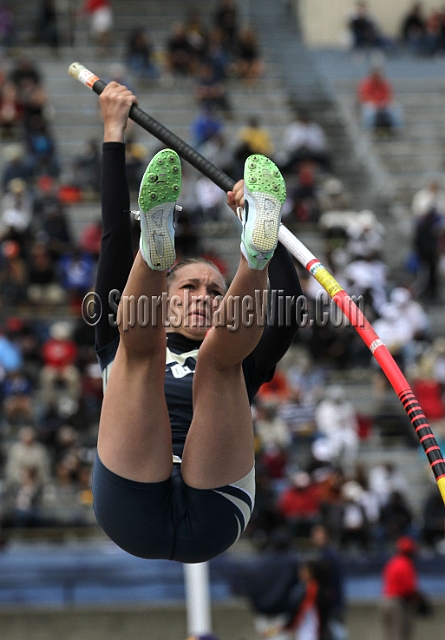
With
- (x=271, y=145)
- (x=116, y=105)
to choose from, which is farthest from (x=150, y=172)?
(x=271, y=145)

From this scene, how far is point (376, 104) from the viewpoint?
17.6 meters

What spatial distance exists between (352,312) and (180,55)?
1275 centimetres

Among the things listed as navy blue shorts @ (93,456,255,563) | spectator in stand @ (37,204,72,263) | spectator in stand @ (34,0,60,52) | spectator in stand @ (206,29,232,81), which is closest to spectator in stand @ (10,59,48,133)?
spectator in stand @ (34,0,60,52)

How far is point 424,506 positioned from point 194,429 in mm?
7901

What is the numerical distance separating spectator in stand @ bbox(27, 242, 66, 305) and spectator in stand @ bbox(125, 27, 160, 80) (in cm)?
479

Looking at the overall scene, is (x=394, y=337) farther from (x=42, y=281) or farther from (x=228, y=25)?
(x=228, y=25)

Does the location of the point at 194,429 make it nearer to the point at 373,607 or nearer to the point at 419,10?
the point at 373,607

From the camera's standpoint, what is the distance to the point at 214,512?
15.3ft

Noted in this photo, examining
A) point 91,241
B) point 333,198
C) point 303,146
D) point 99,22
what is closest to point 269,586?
point 91,241

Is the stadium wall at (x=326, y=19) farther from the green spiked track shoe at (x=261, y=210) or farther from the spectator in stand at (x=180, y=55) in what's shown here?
the green spiked track shoe at (x=261, y=210)

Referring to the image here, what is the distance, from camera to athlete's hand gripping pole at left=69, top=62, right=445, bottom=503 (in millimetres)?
4922

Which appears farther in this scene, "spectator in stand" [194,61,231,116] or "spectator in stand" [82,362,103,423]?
"spectator in stand" [194,61,231,116]

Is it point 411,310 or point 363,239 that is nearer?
point 411,310

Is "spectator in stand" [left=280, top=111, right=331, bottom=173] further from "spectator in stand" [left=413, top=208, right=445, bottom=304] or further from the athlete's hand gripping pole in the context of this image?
the athlete's hand gripping pole
